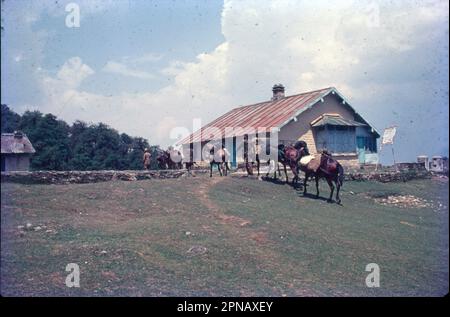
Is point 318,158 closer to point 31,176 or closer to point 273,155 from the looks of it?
point 273,155

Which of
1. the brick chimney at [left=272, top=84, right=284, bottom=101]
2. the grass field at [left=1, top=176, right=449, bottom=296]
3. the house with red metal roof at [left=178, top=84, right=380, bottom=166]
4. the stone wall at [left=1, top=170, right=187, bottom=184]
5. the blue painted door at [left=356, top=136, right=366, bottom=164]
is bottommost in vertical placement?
the grass field at [left=1, top=176, right=449, bottom=296]

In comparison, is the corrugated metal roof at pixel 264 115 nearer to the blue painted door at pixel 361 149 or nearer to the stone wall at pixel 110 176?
the blue painted door at pixel 361 149

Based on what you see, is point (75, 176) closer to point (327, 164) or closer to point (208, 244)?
point (327, 164)

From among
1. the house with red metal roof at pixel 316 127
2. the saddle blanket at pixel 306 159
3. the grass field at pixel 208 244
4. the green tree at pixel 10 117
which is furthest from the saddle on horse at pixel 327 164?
the green tree at pixel 10 117

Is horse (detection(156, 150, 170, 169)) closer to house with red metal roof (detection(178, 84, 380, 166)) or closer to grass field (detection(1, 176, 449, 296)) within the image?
house with red metal roof (detection(178, 84, 380, 166))

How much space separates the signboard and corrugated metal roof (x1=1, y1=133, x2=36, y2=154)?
99.9 ft

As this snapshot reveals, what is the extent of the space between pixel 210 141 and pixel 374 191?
15032 millimetres

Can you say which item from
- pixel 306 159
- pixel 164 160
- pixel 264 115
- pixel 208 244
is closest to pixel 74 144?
pixel 164 160

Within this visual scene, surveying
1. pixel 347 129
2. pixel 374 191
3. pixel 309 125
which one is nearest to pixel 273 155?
pixel 374 191

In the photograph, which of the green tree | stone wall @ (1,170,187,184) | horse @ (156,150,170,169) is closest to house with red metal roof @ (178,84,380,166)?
horse @ (156,150,170,169)

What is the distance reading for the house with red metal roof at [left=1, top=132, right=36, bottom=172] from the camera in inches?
1508

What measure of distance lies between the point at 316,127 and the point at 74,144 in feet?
152

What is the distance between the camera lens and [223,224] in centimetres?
1243

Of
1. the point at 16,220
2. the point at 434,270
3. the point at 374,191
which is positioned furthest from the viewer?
the point at 374,191
